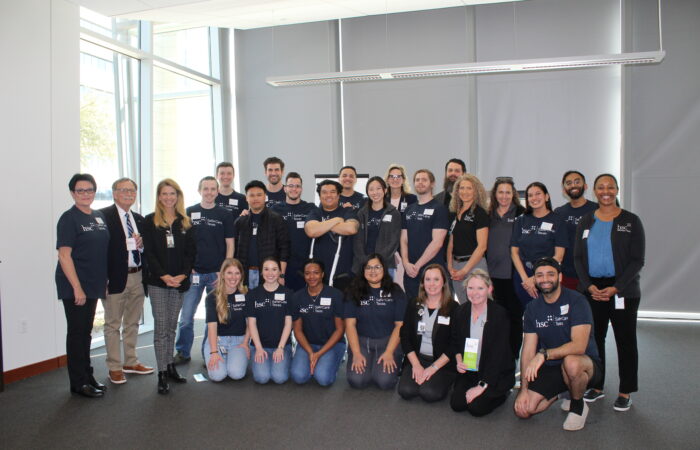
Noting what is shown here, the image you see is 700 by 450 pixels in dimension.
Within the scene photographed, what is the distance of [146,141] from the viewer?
6.05 metres

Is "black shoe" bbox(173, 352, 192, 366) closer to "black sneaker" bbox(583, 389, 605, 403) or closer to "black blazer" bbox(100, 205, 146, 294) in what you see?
"black blazer" bbox(100, 205, 146, 294)

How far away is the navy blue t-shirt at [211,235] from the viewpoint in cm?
459

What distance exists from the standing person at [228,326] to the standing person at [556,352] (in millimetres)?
2051

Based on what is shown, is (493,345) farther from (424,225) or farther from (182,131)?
(182,131)

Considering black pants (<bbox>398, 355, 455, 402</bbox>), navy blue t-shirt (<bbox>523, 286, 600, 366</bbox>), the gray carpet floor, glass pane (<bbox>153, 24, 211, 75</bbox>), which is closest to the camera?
the gray carpet floor

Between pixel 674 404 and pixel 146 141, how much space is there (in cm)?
541

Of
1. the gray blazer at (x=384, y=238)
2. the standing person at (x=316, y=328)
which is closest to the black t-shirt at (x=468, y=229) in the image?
the gray blazer at (x=384, y=238)

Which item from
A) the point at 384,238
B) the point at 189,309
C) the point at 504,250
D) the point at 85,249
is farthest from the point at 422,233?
the point at 85,249

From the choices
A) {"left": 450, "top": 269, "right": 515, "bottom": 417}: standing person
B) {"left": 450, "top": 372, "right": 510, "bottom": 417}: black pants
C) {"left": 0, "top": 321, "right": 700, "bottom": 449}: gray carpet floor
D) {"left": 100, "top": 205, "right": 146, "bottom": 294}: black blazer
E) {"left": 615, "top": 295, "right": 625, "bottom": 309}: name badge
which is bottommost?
{"left": 0, "top": 321, "right": 700, "bottom": 449}: gray carpet floor

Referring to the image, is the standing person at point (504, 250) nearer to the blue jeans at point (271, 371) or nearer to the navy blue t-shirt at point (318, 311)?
the navy blue t-shirt at point (318, 311)

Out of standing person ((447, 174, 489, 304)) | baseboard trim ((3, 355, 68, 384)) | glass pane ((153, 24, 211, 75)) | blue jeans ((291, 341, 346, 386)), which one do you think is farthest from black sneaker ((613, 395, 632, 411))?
glass pane ((153, 24, 211, 75))

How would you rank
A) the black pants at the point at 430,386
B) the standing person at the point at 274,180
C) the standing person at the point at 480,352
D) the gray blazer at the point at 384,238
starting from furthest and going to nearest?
the standing person at the point at 274,180 < the gray blazer at the point at 384,238 < the black pants at the point at 430,386 < the standing person at the point at 480,352

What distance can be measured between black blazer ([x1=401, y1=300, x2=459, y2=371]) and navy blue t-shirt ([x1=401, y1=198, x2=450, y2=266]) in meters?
0.54

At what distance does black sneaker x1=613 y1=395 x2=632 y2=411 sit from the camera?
3480 millimetres
